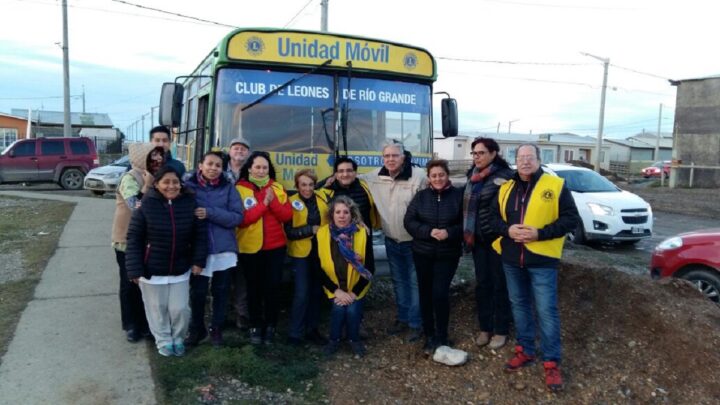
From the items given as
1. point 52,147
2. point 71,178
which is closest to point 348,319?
point 71,178

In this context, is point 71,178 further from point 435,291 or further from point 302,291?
point 435,291

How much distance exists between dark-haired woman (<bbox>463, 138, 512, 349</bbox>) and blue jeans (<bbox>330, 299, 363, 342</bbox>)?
107 centimetres

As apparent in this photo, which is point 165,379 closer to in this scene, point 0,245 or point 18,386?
point 18,386

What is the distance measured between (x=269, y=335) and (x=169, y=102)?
2626 mm

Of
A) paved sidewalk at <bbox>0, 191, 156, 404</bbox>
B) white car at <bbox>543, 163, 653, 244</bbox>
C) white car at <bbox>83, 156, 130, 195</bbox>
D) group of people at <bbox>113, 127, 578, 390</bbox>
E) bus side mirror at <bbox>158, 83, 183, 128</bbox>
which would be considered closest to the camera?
paved sidewalk at <bbox>0, 191, 156, 404</bbox>

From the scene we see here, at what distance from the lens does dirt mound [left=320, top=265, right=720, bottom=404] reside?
13.4 feet

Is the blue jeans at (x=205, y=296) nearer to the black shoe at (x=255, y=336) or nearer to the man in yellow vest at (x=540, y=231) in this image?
the black shoe at (x=255, y=336)

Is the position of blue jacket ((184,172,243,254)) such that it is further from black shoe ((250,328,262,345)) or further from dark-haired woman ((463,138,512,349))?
dark-haired woman ((463,138,512,349))

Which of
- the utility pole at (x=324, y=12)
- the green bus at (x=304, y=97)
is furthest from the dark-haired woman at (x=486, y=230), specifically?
the utility pole at (x=324, y=12)

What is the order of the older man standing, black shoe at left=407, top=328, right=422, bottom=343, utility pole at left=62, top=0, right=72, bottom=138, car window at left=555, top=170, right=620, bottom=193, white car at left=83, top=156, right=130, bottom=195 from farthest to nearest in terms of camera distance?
utility pole at left=62, top=0, right=72, bottom=138
white car at left=83, top=156, right=130, bottom=195
car window at left=555, top=170, right=620, bottom=193
black shoe at left=407, top=328, right=422, bottom=343
the older man standing

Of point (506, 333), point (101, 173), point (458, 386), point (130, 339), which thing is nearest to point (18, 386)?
point (130, 339)

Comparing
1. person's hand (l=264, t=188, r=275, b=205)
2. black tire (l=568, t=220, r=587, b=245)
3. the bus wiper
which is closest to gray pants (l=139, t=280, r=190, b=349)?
person's hand (l=264, t=188, r=275, b=205)

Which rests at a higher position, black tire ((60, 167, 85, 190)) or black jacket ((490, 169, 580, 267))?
black jacket ((490, 169, 580, 267))

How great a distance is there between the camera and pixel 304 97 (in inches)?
227
